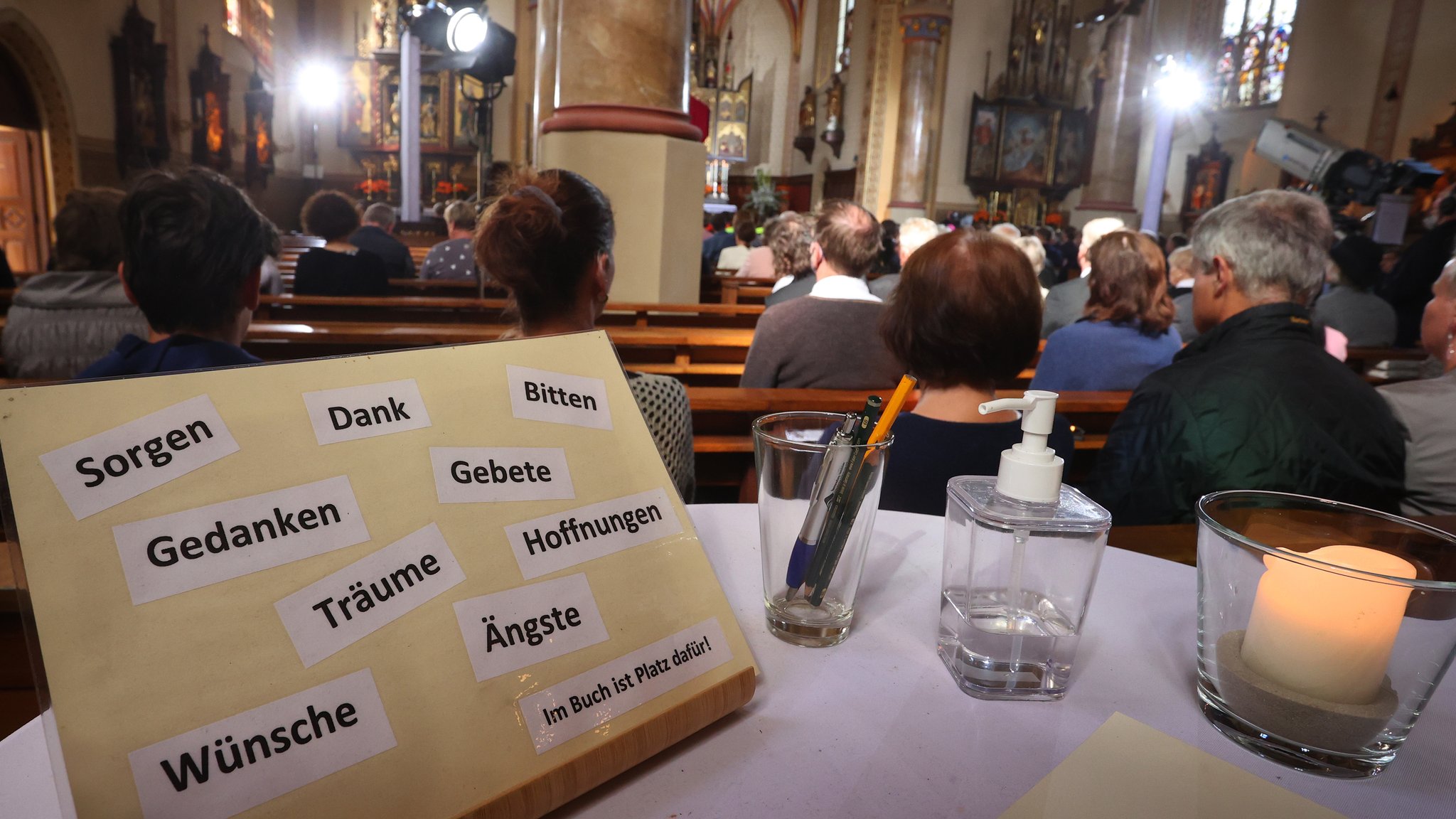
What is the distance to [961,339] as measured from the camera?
1.45 meters

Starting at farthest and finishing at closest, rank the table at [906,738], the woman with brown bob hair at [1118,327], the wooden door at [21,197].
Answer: the wooden door at [21,197]
the woman with brown bob hair at [1118,327]
the table at [906,738]

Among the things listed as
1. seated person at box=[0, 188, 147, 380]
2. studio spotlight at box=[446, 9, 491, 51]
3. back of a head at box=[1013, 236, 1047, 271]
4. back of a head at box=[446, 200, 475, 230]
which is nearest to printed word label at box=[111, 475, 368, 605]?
seated person at box=[0, 188, 147, 380]

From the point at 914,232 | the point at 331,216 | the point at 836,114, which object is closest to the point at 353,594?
the point at 914,232

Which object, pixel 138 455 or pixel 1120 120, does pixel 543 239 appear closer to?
pixel 138 455

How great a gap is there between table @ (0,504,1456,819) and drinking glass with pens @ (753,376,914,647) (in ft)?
0.08

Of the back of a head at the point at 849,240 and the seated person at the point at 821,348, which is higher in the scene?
the back of a head at the point at 849,240

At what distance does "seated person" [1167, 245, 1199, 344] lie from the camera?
12.3 ft

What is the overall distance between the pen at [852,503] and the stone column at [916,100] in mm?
13847

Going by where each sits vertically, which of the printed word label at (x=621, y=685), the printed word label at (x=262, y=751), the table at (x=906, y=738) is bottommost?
the table at (x=906, y=738)

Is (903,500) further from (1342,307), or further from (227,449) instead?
(1342,307)

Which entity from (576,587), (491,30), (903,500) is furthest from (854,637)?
(491,30)

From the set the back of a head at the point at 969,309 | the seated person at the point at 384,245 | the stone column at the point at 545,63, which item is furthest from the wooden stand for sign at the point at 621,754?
the seated person at the point at 384,245

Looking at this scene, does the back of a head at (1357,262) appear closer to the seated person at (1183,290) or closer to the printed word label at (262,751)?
the seated person at (1183,290)

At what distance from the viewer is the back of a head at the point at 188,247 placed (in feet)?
4.74
